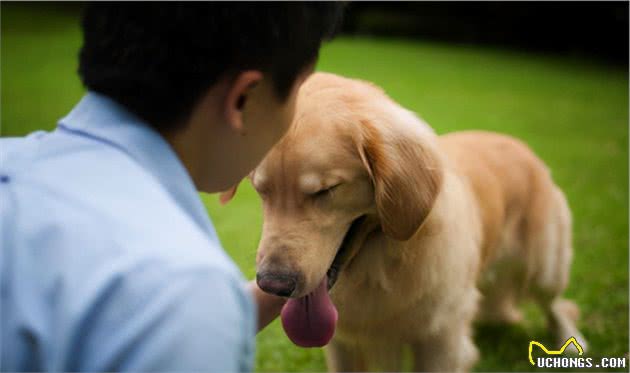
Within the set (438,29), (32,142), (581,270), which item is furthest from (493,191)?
(438,29)

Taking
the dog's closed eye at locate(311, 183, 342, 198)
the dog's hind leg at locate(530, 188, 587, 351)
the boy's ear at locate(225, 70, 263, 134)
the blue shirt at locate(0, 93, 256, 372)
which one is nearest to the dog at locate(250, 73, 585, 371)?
the dog's closed eye at locate(311, 183, 342, 198)

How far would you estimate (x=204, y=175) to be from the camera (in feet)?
5.28

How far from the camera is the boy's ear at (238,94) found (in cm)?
147

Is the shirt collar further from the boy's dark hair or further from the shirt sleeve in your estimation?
the shirt sleeve

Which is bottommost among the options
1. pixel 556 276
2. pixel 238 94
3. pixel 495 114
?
pixel 495 114

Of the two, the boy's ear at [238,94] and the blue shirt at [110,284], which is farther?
the boy's ear at [238,94]

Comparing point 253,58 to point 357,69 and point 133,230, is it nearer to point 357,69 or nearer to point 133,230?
point 133,230

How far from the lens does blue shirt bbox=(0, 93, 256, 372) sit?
1087 mm

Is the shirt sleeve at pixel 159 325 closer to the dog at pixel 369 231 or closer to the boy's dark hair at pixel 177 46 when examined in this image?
the boy's dark hair at pixel 177 46

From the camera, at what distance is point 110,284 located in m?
1.09

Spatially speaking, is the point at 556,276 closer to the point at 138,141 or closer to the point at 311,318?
the point at 311,318

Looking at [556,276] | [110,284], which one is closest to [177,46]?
[110,284]

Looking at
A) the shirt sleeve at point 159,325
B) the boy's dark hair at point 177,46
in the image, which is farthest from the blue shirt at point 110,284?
the boy's dark hair at point 177,46

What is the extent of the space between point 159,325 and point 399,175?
5.65 ft
